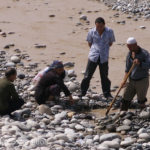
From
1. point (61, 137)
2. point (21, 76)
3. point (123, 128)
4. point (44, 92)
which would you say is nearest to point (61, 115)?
point (44, 92)

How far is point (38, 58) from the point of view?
14148 mm

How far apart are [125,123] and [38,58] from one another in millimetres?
5905

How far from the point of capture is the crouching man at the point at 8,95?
335 inches

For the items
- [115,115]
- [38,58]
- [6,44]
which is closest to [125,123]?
[115,115]

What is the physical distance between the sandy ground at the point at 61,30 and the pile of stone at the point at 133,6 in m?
0.37

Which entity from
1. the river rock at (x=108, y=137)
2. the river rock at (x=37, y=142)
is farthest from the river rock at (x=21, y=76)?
the river rock at (x=37, y=142)

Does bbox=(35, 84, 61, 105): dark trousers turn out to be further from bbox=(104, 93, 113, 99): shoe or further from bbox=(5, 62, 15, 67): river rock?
bbox=(5, 62, 15, 67): river rock

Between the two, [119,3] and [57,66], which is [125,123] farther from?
[119,3]

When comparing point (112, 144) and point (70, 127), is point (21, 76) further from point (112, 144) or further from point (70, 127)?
point (112, 144)

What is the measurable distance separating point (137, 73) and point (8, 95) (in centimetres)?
235

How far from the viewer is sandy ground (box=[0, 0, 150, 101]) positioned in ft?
46.5

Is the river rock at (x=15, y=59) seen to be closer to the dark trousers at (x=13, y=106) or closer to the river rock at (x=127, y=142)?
the dark trousers at (x=13, y=106)

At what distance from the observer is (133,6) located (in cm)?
2059

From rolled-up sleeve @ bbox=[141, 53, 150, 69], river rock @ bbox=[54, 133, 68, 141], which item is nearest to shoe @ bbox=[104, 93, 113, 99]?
rolled-up sleeve @ bbox=[141, 53, 150, 69]
